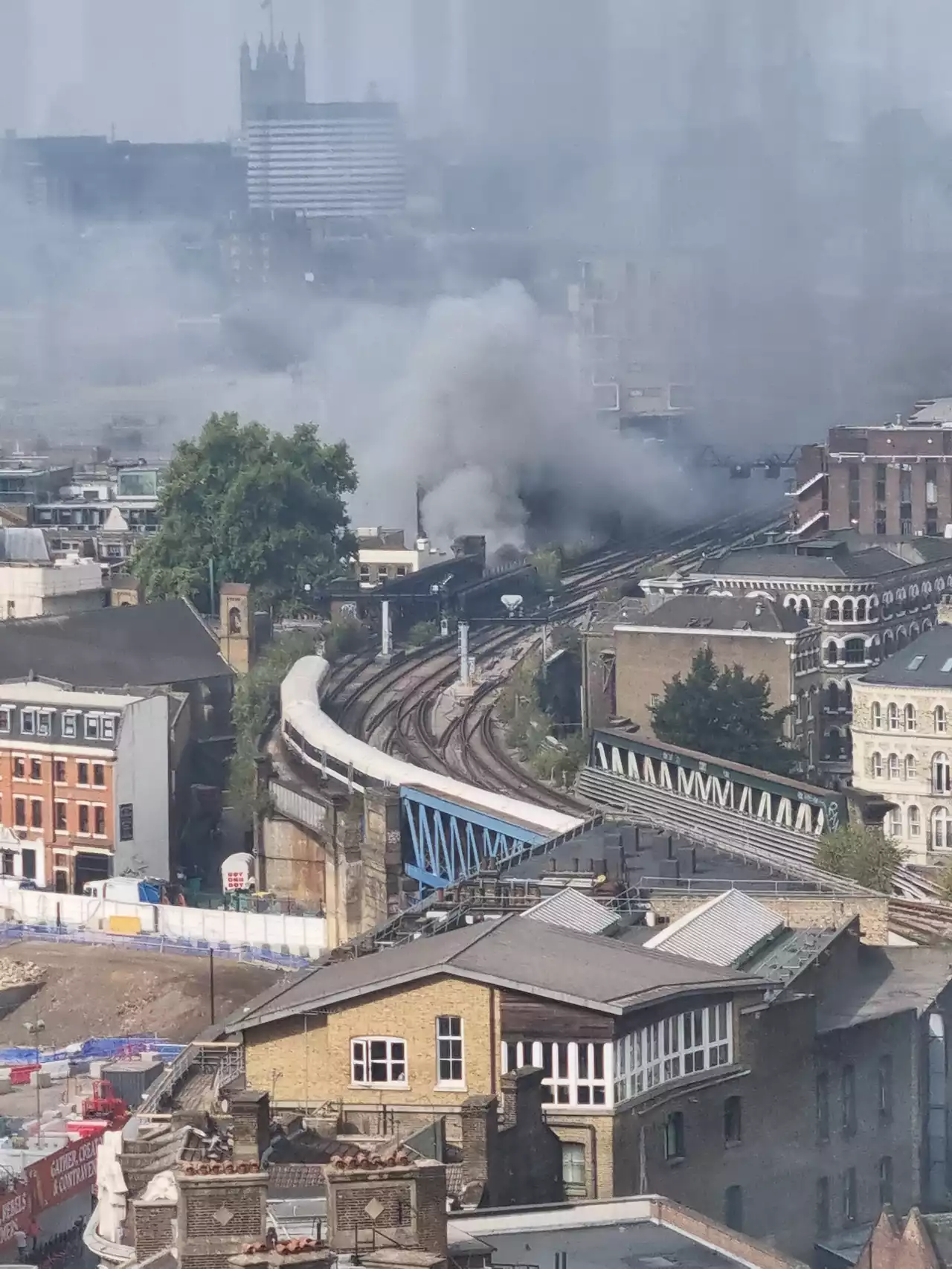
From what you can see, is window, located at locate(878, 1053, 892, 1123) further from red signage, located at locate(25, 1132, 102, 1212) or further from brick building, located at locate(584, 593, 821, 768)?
brick building, located at locate(584, 593, 821, 768)

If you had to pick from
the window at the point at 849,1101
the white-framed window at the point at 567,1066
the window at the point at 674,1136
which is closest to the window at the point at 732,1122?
the window at the point at 674,1136

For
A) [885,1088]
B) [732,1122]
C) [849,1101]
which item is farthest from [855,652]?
[732,1122]

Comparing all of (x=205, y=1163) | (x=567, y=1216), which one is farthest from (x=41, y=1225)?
(x=205, y=1163)

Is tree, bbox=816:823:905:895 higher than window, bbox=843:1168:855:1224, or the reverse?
tree, bbox=816:823:905:895

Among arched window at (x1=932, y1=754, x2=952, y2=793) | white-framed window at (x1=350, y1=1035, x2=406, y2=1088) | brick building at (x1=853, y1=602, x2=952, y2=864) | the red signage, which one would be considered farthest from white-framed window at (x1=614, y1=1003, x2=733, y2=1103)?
arched window at (x1=932, y1=754, x2=952, y2=793)

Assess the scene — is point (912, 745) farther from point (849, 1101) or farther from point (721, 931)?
point (849, 1101)
